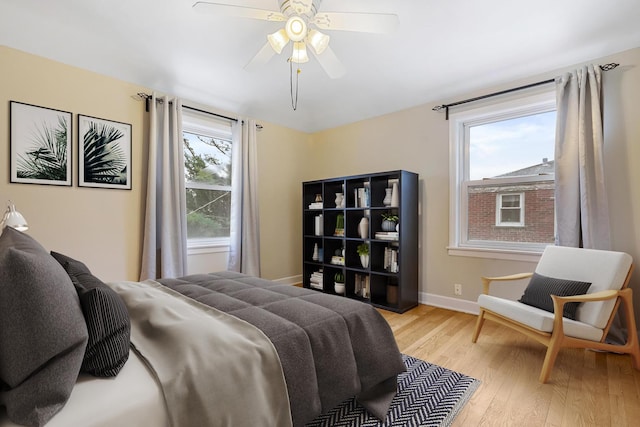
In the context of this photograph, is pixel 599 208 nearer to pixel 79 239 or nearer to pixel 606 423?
pixel 606 423

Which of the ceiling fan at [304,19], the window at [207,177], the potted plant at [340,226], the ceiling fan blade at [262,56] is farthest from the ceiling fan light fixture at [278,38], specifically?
the potted plant at [340,226]

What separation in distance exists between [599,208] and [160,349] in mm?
3225

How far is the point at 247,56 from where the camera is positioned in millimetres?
2877

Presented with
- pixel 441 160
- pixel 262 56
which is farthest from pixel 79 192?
pixel 441 160

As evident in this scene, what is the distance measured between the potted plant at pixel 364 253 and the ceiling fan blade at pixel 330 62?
2.07 meters

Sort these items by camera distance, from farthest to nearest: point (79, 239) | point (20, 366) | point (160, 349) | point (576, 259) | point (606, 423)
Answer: point (79, 239)
point (576, 259)
point (606, 423)
point (160, 349)
point (20, 366)

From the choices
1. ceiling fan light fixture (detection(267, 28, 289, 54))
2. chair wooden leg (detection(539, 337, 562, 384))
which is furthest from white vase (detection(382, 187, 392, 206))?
ceiling fan light fixture (detection(267, 28, 289, 54))

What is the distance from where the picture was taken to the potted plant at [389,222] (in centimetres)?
350

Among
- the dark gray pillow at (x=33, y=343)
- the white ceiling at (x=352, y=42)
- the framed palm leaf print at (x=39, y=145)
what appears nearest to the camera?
the dark gray pillow at (x=33, y=343)

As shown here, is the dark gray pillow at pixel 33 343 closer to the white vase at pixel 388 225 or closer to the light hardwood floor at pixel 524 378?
the light hardwood floor at pixel 524 378

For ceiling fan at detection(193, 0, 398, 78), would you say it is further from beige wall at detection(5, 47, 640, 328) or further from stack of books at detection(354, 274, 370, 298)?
stack of books at detection(354, 274, 370, 298)

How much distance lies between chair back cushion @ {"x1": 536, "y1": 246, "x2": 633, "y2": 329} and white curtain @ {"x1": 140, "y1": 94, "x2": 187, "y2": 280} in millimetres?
3442

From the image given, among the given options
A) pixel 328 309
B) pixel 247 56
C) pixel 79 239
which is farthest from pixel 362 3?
pixel 79 239

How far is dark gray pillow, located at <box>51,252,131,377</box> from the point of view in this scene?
96 cm
